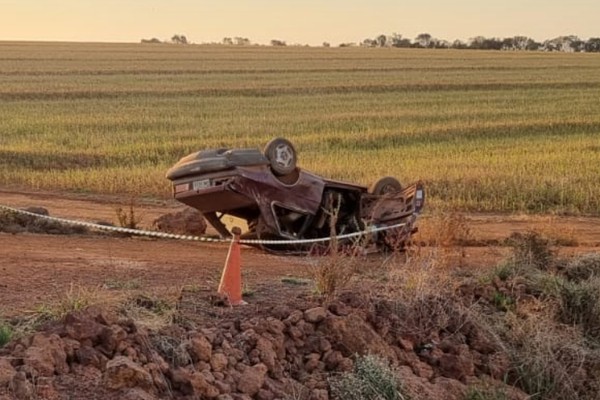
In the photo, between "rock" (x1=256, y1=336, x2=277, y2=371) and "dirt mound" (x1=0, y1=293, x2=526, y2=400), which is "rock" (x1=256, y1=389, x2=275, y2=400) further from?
"rock" (x1=256, y1=336, x2=277, y2=371)

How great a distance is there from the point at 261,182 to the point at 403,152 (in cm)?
1344

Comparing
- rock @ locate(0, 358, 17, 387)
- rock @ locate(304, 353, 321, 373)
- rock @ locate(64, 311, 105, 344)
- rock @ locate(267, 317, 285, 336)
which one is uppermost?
rock @ locate(64, 311, 105, 344)

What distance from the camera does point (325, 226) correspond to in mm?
11375

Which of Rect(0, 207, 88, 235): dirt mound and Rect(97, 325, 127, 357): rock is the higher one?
Rect(97, 325, 127, 357): rock

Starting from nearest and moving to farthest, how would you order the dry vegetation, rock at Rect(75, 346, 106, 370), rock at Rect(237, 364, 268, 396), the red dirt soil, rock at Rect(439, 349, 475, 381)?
rock at Rect(75, 346, 106, 370)
rock at Rect(237, 364, 268, 396)
the dry vegetation
rock at Rect(439, 349, 475, 381)
the red dirt soil

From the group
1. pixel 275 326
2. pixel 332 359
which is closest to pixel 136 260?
pixel 275 326

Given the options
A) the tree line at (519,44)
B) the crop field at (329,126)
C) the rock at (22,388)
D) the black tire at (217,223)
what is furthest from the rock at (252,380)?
the tree line at (519,44)

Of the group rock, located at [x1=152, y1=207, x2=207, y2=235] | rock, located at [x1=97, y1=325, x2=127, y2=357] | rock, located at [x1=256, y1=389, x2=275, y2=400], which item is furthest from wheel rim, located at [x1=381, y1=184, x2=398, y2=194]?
rock, located at [x1=97, y1=325, x2=127, y2=357]

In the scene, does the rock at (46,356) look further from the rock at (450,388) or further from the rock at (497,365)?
the rock at (497,365)

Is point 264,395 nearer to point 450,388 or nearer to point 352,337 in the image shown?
point 352,337

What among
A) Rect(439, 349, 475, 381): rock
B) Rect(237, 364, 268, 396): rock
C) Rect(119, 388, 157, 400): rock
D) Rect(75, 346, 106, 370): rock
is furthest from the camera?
Rect(439, 349, 475, 381): rock

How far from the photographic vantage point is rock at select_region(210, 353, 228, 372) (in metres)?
6.29

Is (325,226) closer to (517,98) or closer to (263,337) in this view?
(263,337)

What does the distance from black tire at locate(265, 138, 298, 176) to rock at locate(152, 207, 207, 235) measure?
2267 millimetres
